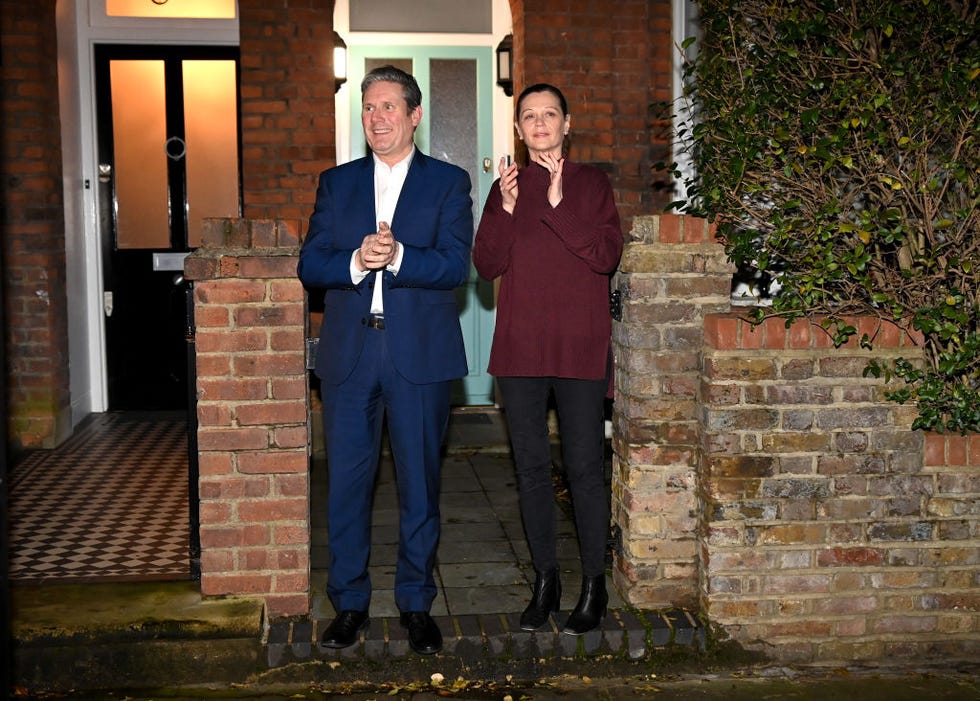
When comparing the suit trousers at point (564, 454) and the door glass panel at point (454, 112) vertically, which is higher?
the door glass panel at point (454, 112)

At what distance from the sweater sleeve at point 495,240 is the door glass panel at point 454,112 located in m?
4.13

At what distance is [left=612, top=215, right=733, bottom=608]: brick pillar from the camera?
416 centimetres

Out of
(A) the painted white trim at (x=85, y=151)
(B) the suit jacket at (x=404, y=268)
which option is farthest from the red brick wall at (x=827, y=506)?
(A) the painted white trim at (x=85, y=151)

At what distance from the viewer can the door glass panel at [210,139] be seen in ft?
27.6

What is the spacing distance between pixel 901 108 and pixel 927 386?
1021mm

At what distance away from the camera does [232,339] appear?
4.03 m

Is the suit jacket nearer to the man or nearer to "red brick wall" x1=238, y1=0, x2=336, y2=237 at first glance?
the man

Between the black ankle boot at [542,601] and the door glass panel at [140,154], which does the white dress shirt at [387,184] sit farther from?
the door glass panel at [140,154]

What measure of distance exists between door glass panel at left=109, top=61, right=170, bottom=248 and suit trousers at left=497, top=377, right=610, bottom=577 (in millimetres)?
5252

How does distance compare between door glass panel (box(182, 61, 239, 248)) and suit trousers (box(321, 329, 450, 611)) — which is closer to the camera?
suit trousers (box(321, 329, 450, 611))

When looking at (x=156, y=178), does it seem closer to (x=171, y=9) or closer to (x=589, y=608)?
(x=171, y=9)

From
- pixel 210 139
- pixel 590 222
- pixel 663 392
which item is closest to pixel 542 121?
pixel 590 222

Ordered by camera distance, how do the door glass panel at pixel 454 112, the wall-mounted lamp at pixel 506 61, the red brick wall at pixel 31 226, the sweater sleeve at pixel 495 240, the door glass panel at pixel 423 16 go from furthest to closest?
the door glass panel at pixel 454 112, the door glass panel at pixel 423 16, the wall-mounted lamp at pixel 506 61, the red brick wall at pixel 31 226, the sweater sleeve at pixel 495 240

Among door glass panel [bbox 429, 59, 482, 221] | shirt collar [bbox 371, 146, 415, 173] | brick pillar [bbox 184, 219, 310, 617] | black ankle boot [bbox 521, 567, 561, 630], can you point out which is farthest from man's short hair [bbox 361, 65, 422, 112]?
door glass panel [bbox 429, 59, 482, 221]
